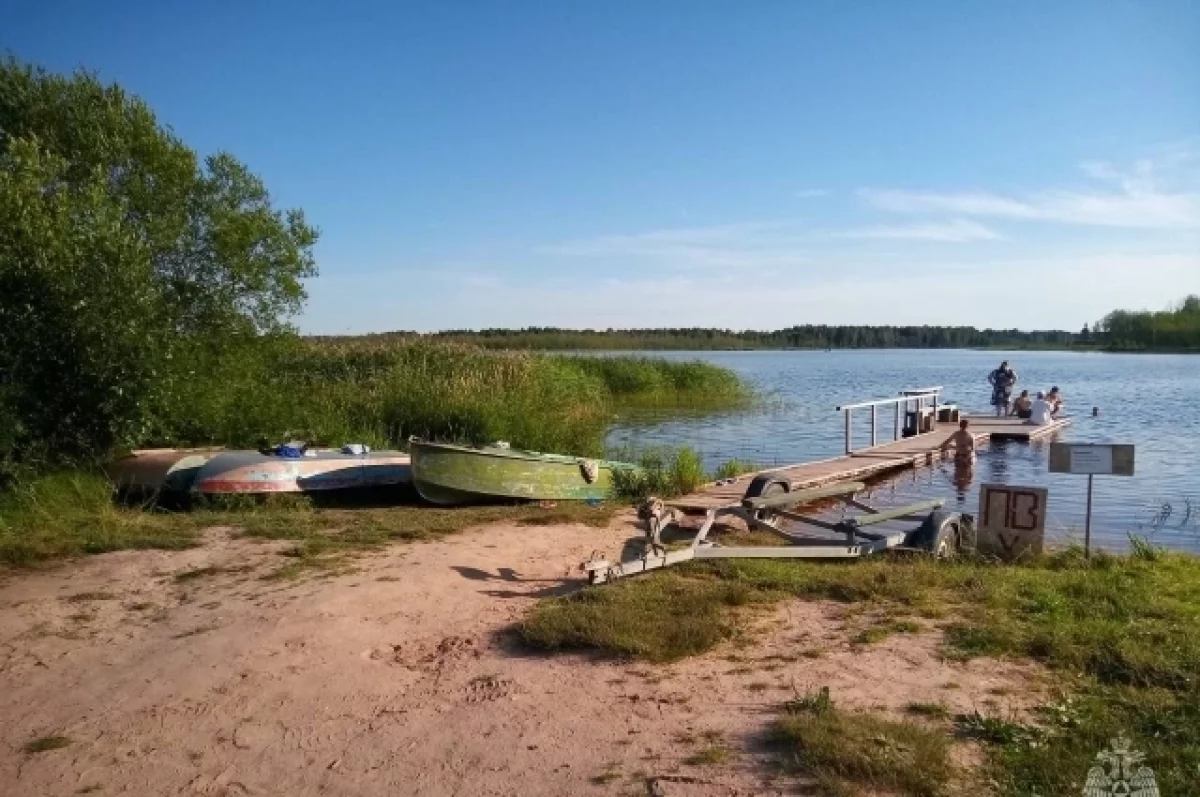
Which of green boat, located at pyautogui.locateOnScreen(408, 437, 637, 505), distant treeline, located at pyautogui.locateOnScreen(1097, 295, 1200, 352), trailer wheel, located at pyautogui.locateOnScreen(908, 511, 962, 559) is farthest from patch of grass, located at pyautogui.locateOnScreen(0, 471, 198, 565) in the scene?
distant treeline, located at pyautogui.locateOnScreen(1097, 295, 1200, 352)

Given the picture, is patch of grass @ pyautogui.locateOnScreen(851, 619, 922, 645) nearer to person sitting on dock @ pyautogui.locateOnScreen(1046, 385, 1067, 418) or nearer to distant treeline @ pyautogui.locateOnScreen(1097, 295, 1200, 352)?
person sitting on dock @ pyautogui.locateOnScreen(1046, 385, 1067, 418)

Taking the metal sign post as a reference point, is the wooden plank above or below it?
below

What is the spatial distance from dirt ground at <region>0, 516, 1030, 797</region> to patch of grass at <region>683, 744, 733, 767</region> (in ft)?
0.09

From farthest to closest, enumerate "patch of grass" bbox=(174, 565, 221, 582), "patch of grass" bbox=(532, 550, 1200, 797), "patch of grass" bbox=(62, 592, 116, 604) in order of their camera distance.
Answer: "patch of grass" bbox=(174, 565, 221, 582) → "patch of grass" bbox=(62, 592, 116, 604) → "patch of grass" bbox=(532, 550, 1200, 797)

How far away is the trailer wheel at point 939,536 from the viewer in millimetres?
8531

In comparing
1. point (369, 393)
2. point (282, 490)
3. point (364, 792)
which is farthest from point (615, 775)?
point (369, 393)

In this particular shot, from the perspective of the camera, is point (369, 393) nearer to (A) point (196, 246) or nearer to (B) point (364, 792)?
(A) point (196, 246)

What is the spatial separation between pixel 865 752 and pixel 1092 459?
587 cm

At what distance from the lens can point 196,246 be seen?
15.2m

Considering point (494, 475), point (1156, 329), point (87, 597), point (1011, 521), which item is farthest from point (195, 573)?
point (1156, 329)

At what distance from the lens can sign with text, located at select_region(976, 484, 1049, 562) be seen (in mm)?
8664

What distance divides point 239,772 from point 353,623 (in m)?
1.89

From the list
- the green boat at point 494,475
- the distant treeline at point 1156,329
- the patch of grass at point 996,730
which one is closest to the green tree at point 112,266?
the green boat at point 494,475

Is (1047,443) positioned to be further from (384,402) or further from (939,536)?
(939,536)
